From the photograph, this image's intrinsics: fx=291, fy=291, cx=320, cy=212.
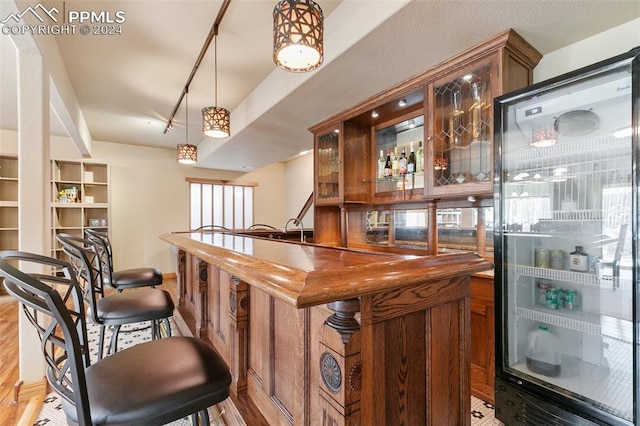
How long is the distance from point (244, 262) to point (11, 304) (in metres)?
5.50

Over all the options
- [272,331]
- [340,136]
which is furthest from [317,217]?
[272,331]

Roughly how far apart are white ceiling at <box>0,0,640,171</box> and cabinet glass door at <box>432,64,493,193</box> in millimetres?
260

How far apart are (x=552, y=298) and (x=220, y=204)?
6.57m

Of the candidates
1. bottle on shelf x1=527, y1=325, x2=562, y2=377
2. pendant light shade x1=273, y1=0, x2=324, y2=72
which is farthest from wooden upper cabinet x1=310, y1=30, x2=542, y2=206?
pendant light shade x1=273, y1=0, x2=324, y2=72

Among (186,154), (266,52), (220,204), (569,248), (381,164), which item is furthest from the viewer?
(220,204)

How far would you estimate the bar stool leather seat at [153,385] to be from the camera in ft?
2.66

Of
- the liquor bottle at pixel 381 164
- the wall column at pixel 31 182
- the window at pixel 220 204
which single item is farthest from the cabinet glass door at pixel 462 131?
the window at pixel 220 204

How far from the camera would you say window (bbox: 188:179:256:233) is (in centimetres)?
671

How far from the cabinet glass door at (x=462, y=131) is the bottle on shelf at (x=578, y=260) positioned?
614 millimetres

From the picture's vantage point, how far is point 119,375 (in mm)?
927

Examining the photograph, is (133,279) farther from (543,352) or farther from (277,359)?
(543,352)

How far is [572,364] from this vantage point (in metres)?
1.74
